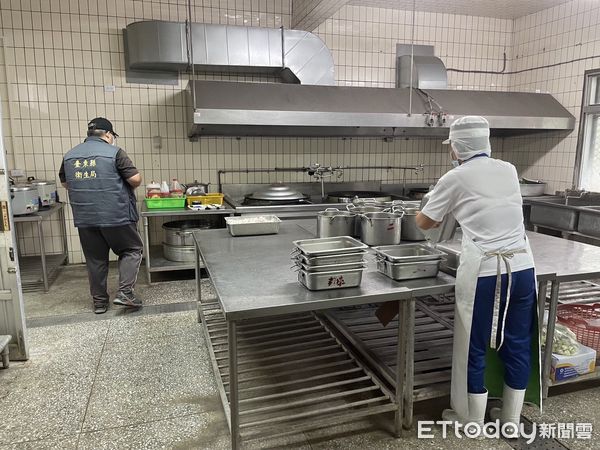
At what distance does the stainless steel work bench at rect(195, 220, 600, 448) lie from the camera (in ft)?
5.51

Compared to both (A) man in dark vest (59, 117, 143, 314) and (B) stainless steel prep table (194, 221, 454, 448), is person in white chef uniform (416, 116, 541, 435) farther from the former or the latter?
(A) man in dark vest (59, 117, 143, 314)

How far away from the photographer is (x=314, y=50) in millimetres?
4242

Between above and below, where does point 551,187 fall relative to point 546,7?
below

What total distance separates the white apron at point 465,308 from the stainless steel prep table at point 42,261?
3229 mm

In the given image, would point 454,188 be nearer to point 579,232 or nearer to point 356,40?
point 579,232

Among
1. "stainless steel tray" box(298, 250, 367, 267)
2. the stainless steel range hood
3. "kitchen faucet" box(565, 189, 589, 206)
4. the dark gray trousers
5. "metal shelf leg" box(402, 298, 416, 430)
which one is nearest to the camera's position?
"stainless steel tray" box(298, 250, 367, 267)

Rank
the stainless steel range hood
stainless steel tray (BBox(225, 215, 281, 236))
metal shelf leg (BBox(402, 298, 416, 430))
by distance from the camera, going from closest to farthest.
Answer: metal shelf leg (BBox(402, 298, 416, 430))
stainless steel tray (BBox(225, 215, 281, 236))
the stainless steel range hood

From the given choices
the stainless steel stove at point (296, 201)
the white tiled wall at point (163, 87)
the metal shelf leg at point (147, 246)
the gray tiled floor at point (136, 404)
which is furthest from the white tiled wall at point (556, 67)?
the metal shelf leg at point (147, 246)

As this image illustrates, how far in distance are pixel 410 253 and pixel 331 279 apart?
0.52 m

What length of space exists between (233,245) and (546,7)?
14.7 ft

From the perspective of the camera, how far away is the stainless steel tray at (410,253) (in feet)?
5.97

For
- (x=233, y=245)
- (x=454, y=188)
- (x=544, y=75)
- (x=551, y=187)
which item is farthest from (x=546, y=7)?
(x=233, y=245)

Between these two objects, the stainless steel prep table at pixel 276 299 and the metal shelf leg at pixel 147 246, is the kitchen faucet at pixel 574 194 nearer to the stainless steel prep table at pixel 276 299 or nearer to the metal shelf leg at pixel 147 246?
the stainless steel prep table at pixel 276 299

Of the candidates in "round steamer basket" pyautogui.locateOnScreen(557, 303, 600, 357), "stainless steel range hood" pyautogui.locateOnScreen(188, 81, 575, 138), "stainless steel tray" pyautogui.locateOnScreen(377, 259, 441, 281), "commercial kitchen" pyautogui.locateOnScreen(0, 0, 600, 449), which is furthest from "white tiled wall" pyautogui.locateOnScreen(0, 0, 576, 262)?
"stainless steel tray" pyautogui.locateOnScreen(377, 259, 441, 281)
